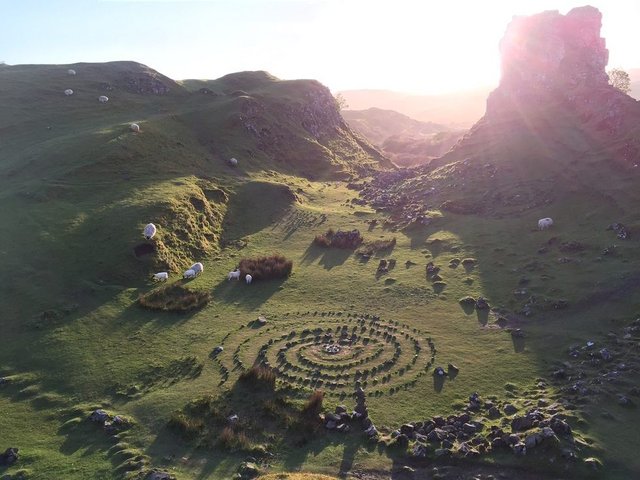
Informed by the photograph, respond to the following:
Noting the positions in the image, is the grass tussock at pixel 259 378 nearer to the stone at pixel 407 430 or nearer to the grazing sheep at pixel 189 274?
the stone at pixel 407 430

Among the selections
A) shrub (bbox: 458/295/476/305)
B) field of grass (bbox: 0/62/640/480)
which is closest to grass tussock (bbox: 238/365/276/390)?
field of grass (bbox: 0/62/640/480)

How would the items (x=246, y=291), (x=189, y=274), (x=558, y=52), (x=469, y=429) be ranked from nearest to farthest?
1. (x=469, y=429)
2. (x=246, y=291)
3. (x=189, y=274)
4. (x=558, y=52)

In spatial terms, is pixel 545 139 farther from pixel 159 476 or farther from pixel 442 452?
pixel 159 476

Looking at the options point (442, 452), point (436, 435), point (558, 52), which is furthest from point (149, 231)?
point (558, 52)

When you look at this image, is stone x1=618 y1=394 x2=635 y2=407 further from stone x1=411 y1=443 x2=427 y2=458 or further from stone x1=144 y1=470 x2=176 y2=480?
stone x1=144 y1=470 x2=176 y2=480

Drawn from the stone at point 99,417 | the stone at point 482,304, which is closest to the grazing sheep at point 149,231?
the stone at point 99,417

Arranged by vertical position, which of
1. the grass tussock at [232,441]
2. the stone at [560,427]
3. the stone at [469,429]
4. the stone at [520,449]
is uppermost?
the stone at [560,427]

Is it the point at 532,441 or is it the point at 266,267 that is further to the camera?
the point at 266,267
